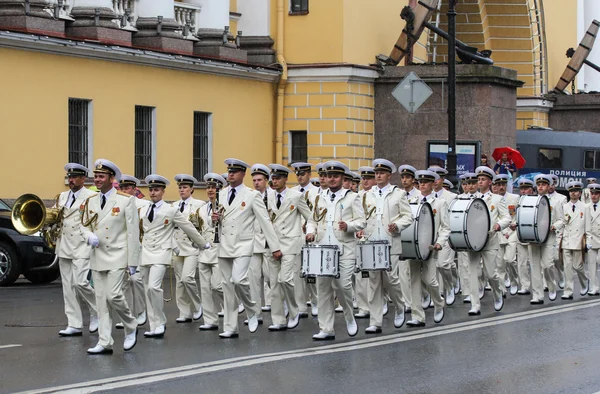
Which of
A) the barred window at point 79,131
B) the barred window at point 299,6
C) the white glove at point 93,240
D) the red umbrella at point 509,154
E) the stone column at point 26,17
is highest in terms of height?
the barred window at point 299,6

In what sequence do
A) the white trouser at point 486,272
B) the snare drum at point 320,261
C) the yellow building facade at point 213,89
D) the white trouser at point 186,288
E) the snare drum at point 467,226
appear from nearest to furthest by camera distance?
the snare drum at point 320,261 < the white trouser at point 186,288 < the white trouser at point 486,272 < the snare drum at point 467,226 < the yellow building facade at point 213,89

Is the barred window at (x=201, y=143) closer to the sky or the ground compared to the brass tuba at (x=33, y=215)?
closer to the sky

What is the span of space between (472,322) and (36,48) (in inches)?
461

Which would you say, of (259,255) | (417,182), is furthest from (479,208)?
(259,255)

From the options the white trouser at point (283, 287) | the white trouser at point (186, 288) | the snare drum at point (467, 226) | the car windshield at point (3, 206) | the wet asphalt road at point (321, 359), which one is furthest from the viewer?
the car windshield at point (3, 206)

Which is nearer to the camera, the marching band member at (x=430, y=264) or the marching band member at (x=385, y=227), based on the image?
the marching band member at (x=385, y=227)

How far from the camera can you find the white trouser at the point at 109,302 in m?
13.3

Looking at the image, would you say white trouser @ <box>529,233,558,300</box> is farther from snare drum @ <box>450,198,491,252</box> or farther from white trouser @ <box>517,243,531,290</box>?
snare drum @ <box>450,198,491,252</box>

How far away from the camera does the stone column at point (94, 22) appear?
2716 cm

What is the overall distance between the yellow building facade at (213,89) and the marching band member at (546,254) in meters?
9.34

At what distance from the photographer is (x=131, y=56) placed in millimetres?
28203

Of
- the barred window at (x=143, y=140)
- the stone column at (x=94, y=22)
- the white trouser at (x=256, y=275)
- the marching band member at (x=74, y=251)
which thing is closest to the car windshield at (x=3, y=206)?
the stone column at (x=94, y=22)

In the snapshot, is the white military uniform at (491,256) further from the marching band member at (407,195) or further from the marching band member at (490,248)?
the marching band member at (407,195)

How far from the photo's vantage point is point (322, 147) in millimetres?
33312
